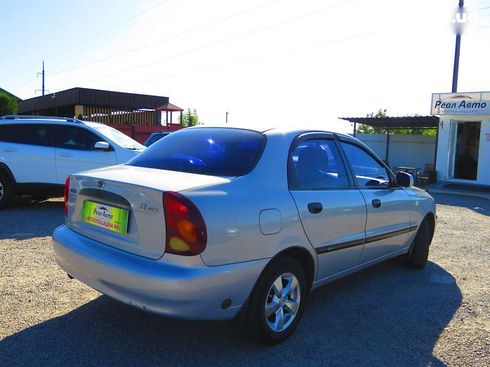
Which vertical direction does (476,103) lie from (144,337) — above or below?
above

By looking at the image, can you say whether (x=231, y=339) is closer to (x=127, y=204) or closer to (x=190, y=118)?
(x=127, y=204)

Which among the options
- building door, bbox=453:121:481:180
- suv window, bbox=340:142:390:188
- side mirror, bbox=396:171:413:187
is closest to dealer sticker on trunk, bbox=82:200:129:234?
suv window, bbox=340:142:390:188

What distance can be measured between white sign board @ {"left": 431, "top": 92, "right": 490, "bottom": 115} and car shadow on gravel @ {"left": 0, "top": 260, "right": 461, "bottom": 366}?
14.0 metres

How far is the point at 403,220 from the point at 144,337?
118 inches

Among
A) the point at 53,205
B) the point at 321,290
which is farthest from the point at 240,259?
the point at 53,205

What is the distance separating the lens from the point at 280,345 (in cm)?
343

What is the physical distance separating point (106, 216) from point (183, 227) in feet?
2.47

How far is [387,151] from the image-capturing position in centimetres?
2353

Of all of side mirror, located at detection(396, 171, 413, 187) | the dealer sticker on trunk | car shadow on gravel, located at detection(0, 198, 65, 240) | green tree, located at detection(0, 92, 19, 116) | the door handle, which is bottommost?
car shadow on gravel, located at detection(0, 198, 65, 240)

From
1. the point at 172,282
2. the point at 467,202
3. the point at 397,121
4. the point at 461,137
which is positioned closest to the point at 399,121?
the point at 397,121

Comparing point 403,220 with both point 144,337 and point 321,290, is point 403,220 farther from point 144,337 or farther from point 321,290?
point 144,337

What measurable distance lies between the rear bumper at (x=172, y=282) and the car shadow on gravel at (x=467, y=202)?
924 cm

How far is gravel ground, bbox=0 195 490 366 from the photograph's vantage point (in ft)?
10.6

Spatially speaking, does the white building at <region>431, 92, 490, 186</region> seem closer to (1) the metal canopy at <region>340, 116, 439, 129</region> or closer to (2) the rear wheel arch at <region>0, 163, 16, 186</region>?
(1) the metal canopy at <region>340, 116, 439, 129</region>
